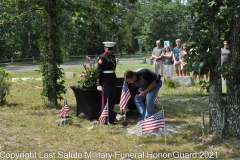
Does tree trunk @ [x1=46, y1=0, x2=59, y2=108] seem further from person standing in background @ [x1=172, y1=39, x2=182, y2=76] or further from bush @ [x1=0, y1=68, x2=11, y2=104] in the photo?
person standing in background @ [x1=172, y1=39, x2=182, y2=76]

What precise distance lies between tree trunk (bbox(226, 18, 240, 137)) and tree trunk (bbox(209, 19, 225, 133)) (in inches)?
5.8

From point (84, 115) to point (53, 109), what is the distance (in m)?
1.26

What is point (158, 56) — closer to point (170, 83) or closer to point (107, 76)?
point (170, 83)

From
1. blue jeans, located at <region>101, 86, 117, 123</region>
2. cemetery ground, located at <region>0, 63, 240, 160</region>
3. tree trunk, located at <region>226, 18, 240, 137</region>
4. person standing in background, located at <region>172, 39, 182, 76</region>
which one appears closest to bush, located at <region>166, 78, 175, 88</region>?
person standing in background, located at <region>172, 39, 182, 76</region>

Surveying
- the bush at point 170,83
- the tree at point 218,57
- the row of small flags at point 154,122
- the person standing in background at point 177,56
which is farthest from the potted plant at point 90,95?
the person standing in background at point 177,56

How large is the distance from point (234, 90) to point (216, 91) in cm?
32

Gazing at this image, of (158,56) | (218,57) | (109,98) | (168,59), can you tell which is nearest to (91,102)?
(109,98)

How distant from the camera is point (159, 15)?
50438 millimetres

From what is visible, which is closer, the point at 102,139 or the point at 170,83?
the point at 102,139

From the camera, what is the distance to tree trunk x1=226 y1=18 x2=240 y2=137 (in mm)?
6617

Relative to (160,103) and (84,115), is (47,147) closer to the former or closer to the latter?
(84,115)

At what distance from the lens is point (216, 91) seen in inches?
269

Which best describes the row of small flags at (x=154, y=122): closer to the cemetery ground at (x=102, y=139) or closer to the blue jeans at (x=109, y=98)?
the cemetery ground at (x=102, y=139)

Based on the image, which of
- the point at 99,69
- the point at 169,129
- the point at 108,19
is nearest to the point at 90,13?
the point at 108,19
